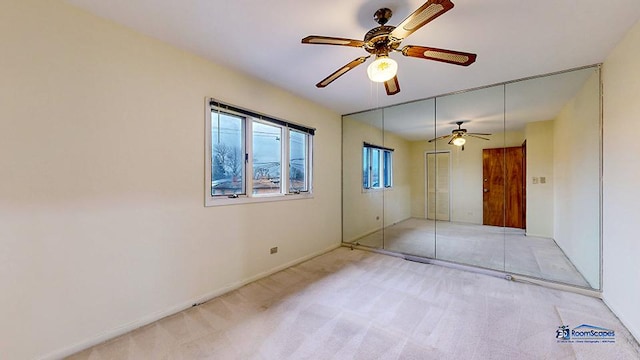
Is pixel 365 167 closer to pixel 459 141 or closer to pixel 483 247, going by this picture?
pixel 459 141

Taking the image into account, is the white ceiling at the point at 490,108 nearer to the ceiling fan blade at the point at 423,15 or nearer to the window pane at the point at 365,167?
the window pane at the point at 365,167

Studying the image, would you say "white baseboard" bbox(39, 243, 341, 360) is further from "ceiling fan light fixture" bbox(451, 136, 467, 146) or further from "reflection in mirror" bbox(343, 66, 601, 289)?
"ceiling fan light fixture" bbox(451, 136, 467, 146)

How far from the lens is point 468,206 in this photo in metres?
3.72

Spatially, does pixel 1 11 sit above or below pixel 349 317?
above

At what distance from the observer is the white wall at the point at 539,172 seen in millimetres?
3377

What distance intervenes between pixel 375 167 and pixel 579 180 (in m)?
2.65

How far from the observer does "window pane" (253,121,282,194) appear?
3.07 metres

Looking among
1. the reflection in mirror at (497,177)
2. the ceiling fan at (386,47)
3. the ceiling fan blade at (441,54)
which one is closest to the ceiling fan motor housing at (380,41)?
the ceiling fan at (386,47)

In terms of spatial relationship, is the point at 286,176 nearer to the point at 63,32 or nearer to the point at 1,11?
the point at 63,32

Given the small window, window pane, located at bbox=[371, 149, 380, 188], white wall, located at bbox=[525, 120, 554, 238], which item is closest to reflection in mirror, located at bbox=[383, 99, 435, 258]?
window pane, located at bbox=[371, 149, 380, 188]

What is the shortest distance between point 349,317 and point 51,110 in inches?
109

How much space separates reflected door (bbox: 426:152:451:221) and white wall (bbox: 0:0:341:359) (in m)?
3.01

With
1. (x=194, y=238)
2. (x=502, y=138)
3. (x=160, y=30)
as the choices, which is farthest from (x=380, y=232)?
(x=160, y=30)

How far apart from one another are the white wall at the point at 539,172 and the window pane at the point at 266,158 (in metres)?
3.53
